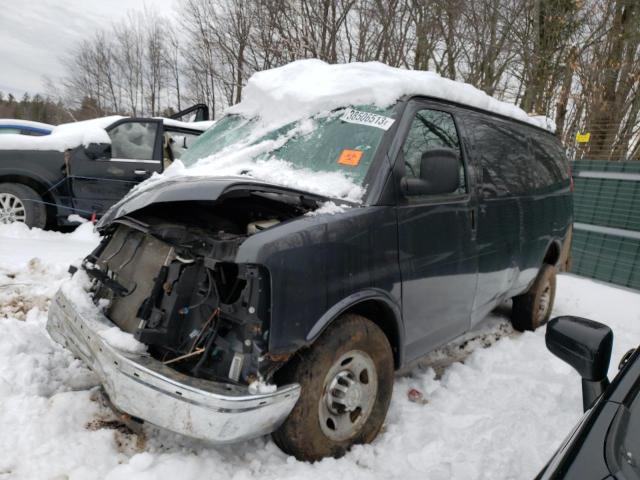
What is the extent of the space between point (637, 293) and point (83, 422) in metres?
8.28

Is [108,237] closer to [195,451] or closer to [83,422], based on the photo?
[83,422]

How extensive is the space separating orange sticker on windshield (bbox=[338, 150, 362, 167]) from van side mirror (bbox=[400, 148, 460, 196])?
1.17ft

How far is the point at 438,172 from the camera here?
8.18 ft

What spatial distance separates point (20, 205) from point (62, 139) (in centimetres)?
107

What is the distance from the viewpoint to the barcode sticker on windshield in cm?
275

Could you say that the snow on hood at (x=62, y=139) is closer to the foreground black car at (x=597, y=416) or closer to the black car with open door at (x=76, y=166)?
the black car with open door at (x=76, y=166)

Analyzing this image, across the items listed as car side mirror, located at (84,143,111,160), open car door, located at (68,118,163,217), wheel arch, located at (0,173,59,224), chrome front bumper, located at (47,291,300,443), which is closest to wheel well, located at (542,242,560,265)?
chrome front bumper, located at (47,291,300,443)

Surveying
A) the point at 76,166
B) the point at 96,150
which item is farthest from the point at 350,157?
the point at 76,166

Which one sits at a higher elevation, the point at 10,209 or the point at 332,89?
the point at 332,89

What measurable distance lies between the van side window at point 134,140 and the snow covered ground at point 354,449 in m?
2.77

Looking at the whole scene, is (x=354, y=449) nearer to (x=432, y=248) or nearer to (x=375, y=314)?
(x=375, y=314)

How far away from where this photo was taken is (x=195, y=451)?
232 centimetres

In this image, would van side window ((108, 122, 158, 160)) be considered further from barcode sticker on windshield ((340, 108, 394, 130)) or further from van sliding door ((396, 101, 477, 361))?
van sliding door ((396, 101, 477, 361))

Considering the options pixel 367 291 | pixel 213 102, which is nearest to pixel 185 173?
pixel 367 291
